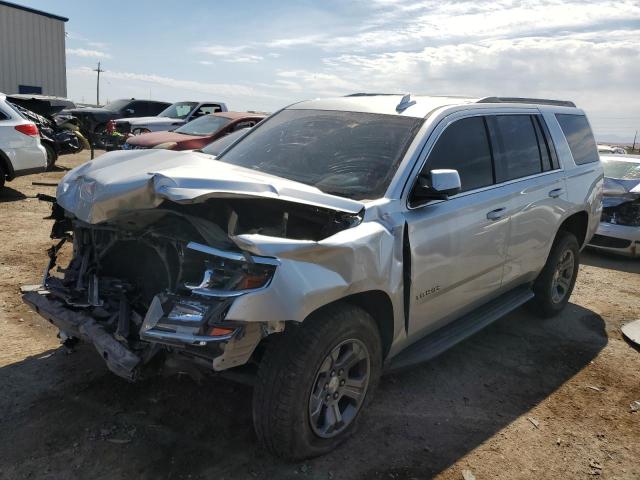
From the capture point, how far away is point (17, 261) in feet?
19.1

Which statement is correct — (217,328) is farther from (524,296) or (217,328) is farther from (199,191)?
(524,296)

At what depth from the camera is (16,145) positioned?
9141 mm

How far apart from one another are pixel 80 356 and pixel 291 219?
1962 mm

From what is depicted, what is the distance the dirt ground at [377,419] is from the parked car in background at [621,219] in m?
3.40

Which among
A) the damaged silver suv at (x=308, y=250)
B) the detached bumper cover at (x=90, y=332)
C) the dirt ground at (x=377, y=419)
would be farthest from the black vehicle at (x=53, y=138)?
the detached bumper cover at (x=90, y=332)

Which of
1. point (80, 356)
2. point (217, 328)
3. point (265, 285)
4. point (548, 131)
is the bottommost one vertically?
point (80, 356)

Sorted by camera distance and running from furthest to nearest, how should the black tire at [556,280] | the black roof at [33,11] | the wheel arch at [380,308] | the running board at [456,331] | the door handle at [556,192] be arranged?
1. the black roof at [33,11]
2. the black tire at [556,280]
3. the door handle at [556,192]
4. the running board at [456,331]
5. the wheel arch at [380,308]

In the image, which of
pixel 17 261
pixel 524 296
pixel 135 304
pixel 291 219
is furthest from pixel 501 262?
pixel 17 261

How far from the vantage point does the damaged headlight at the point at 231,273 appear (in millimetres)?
2502

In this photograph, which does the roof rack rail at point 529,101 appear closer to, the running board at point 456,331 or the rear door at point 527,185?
the rear door at point 527,185

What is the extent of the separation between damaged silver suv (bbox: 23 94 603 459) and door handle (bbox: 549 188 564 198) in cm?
19

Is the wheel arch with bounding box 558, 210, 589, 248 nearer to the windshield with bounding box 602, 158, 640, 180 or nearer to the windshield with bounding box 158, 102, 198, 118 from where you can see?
the windshield with bounding box 602, 158, 640, 180

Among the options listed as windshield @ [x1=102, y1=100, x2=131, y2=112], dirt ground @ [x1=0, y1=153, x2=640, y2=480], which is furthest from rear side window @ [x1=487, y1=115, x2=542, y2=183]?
windshield @ [x1=102, y1=100, x2=131, y2=112]

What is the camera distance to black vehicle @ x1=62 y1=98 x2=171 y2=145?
18.2m
